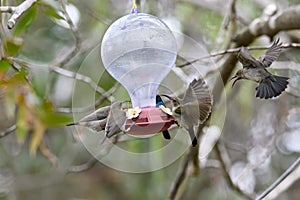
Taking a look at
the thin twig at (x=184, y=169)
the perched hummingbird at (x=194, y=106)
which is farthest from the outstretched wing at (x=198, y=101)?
the thin twig at (x=184, y=169)

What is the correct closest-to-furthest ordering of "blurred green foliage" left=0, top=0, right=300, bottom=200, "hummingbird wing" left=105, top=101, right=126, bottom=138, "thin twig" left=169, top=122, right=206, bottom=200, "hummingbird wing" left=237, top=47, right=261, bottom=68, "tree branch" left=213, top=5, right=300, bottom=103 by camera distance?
"hummingbird wing" left=105, top=101, right=126, bottom=138, "hummingbird wing" left=237, top=47, right=261, bottom=68, "blurred green foliage" left=0, top=0, right=300, bottom=200, "tree branch" left=213, top=5, right=300, bottom=103, "thin twig" left=169, top=122, right=206, bottom=200

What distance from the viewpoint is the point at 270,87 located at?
1.34m

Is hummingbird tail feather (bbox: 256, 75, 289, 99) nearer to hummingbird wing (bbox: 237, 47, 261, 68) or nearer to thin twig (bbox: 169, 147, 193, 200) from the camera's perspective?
hummingbird wing (bbox: 237, 47, 261, 68)

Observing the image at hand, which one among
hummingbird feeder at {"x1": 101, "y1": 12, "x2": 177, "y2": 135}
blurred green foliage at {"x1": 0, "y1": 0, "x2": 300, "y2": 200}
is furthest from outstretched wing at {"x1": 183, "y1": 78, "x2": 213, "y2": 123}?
blurred green foliage at {"x1": 0, "y1": 0, "x2": 300, "y2": 200}

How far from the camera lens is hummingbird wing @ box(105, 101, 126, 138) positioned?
47.9 inches

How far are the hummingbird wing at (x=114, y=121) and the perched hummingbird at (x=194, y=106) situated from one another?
113 millimetres

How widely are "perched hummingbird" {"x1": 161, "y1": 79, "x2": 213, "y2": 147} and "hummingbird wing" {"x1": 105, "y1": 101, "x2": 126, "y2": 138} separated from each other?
11 cm

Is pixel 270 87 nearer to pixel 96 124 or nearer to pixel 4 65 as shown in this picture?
pixel 96 124

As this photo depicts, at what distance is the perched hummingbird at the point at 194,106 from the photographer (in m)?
1.25

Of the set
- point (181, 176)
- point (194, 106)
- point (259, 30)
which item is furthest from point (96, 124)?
point (181, 176)

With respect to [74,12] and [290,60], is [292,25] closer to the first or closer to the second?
[290,60]

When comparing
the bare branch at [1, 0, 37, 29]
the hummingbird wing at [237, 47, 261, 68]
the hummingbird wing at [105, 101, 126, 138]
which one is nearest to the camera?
the bare branch at [1, 0, 37, 29]

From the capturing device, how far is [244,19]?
7.91 feet

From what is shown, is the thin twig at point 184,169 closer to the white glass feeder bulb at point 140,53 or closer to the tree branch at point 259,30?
the tree branch at point 259,30
